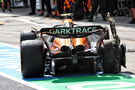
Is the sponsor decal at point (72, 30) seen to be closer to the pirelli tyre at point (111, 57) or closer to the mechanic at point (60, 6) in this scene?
the pirelli tyre at point (111, 57)

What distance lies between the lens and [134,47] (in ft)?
46.0

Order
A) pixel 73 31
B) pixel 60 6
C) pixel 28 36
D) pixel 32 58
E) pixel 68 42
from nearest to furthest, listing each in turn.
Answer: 1. pixel 32 58
2. pixel 73 31
3. pixel 68 42
4. pixel 28 36
5. pixel 60 6

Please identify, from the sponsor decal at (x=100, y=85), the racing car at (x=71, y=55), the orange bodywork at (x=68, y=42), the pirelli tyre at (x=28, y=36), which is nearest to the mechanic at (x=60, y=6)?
the pirelli tyre at (x=28, y=36)

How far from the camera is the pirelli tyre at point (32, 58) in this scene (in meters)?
9.09

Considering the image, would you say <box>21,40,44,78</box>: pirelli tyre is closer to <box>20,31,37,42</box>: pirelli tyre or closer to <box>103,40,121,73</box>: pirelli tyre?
<box>103,40,121,73</box>: pirelli tyre

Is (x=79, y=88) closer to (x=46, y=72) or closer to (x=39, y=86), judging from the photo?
(x=39, y=86)

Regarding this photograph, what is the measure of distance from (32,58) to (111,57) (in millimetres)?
1401

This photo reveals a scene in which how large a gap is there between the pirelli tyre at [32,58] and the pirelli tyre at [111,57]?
1128 millimetres

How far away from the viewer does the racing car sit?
9.14 m

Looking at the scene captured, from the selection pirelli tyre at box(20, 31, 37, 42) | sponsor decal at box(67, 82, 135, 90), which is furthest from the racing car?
pirelli tyre at box(20, 31, 37, 42)

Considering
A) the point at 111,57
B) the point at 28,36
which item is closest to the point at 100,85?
the point at 111,57

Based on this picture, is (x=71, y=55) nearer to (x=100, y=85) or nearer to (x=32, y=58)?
(x=32, y=58)

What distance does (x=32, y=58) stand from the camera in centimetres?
909

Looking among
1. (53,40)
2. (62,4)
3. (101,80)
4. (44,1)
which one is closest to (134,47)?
(53,40)
